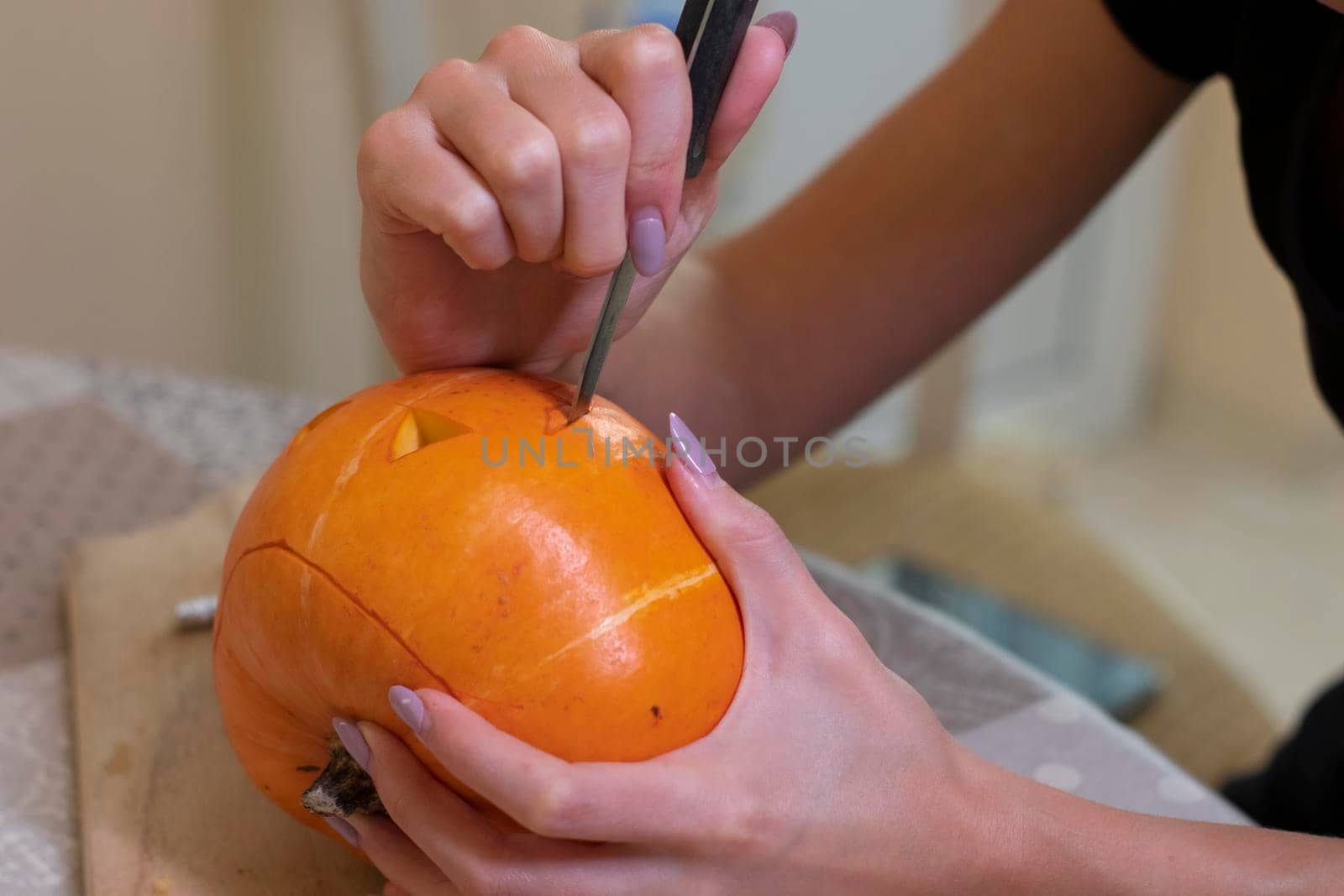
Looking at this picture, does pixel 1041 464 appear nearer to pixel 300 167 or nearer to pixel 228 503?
pixel 300 167

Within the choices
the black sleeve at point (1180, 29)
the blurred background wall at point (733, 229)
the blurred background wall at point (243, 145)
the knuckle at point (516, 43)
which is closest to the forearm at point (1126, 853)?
the knuckle at point (516, 43)

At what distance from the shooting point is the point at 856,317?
101 cm

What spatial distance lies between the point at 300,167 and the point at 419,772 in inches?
63.0

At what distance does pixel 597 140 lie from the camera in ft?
1.89

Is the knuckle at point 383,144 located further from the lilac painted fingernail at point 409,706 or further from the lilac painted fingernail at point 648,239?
the lilac painted fingernail at point 409,706

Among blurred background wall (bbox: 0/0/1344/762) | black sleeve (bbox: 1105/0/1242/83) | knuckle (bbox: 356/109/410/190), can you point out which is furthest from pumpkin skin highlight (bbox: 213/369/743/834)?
blurred background wall (bbox: 0/0/1344/762)

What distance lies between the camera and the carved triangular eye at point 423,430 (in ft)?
2.06

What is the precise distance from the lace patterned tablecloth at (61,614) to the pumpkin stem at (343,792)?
0.19 meters

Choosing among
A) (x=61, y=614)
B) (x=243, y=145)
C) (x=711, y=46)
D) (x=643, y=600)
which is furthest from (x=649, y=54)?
(x=243, y=145)

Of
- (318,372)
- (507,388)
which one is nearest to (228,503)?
(507,388)

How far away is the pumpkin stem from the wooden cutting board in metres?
0.08

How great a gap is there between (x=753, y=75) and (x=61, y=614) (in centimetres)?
67

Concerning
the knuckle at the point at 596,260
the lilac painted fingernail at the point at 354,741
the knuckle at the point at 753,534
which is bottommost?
the lilac painted fingernail at the point at 354,741

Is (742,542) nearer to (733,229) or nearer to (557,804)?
(557,804)
